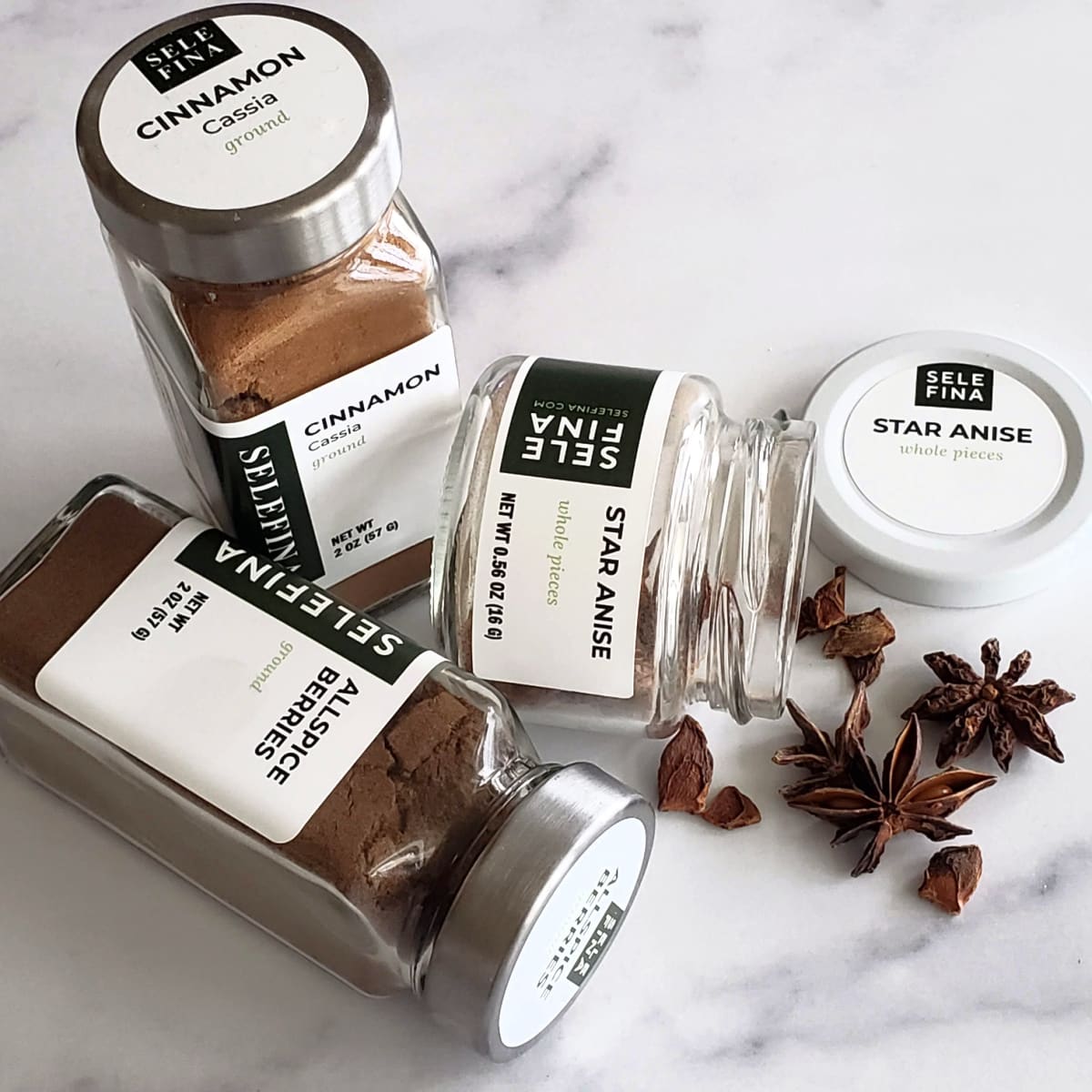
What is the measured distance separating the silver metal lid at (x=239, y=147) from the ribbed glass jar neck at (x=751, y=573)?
0.26 metres

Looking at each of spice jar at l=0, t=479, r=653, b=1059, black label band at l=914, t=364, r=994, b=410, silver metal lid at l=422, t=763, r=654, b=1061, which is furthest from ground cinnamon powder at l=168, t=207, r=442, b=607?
black label band at l=914, t=364, r=994, b=410

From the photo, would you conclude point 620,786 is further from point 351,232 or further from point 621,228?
point 621,228

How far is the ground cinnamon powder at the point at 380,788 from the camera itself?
0.80m

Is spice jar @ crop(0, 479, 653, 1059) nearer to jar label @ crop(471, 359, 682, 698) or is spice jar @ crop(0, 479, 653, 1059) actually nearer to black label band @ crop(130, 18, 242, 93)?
jar label @ crop(471, 359, 682, 698)

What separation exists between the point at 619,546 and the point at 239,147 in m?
0.28

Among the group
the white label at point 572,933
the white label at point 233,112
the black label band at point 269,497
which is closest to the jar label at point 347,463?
the black label band at point 269,497

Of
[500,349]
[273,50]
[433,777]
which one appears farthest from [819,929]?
[273,50]

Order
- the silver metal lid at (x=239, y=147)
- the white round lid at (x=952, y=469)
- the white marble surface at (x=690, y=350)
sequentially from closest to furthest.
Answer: the silver metal lid at (x=239, y=147) → the white marble surface at (x=690, y=350) → the white round lid at (x=952, y=469)

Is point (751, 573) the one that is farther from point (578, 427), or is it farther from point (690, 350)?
point (690, 350)

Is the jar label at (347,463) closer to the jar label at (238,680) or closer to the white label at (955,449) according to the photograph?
the jar label at (238,680)

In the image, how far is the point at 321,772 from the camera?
2.65ft

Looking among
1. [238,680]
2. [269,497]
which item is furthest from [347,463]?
[238,680]

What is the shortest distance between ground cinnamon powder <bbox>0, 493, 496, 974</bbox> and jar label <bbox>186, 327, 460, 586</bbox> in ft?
0.27

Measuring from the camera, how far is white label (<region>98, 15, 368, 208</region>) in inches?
31.0
